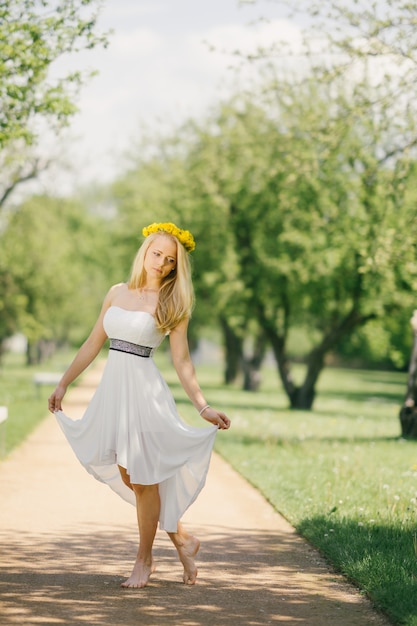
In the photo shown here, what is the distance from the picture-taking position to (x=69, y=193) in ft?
115

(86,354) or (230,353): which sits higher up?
(86,354)

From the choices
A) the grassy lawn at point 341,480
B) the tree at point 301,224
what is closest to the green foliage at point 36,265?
the tree at point 301,224

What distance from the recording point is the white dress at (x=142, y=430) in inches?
252

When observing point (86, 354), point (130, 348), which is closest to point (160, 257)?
point (130, 348)

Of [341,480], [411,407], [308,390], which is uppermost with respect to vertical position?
[411,407]

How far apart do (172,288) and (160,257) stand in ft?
0.70

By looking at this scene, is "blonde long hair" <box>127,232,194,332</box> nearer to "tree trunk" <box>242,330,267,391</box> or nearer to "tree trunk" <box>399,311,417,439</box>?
"tree trunk" <box>399,311,417,439</box>

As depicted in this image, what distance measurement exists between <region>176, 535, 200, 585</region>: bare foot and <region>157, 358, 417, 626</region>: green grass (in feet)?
3.40

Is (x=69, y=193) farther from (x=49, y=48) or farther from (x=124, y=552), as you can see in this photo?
(x=124, y=552)

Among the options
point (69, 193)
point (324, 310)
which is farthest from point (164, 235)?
point (69, 193)

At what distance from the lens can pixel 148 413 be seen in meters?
6.43

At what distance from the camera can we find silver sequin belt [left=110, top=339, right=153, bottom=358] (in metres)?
6.47

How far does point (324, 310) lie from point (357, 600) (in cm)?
2305

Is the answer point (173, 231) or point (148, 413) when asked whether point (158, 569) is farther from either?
point (173, 231)
